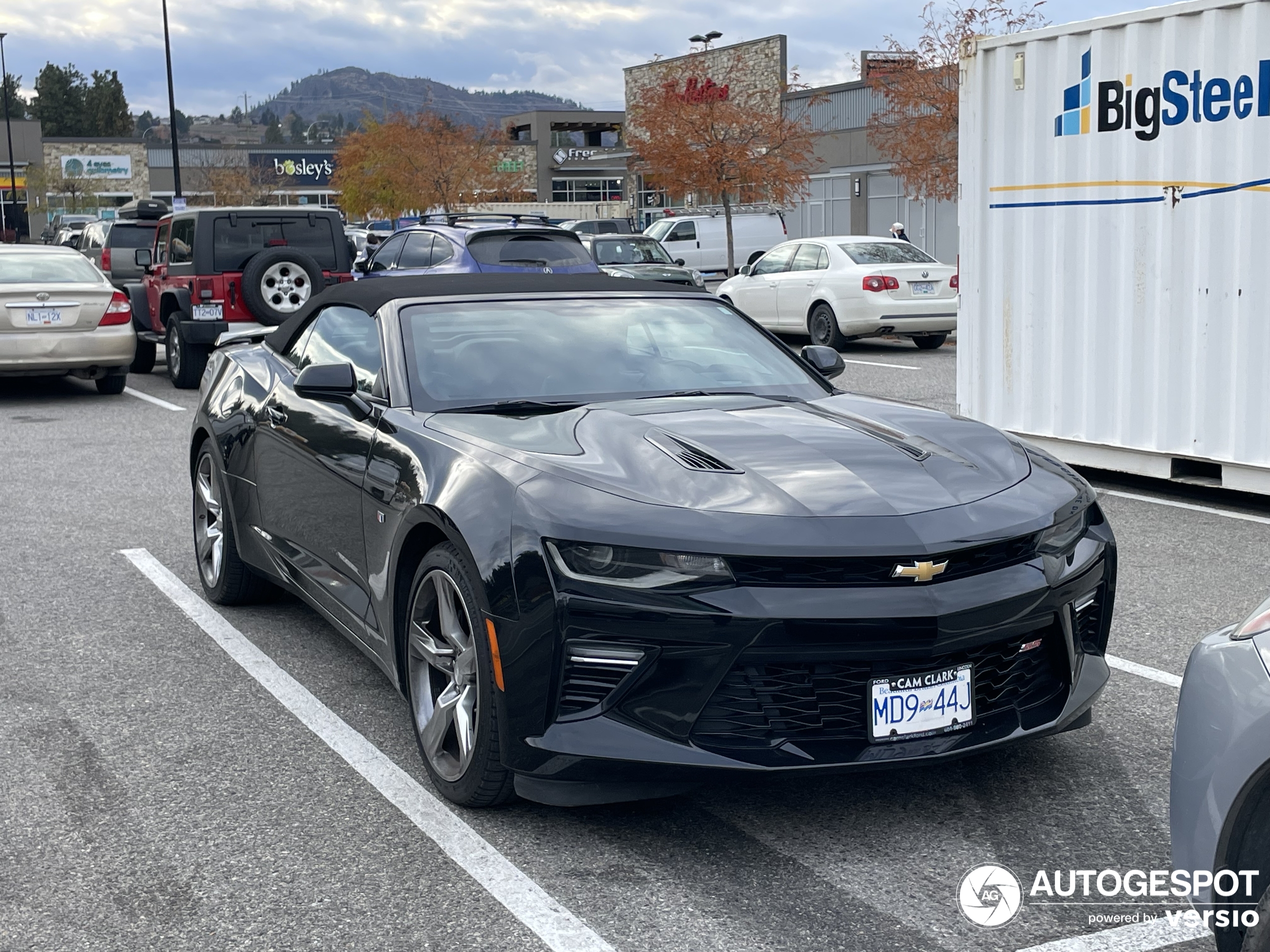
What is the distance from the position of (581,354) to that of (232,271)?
11108 millimetres

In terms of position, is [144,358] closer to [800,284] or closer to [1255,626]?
[800,284]

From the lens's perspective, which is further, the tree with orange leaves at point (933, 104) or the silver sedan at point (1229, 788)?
the tree with orange leaves at point (933, 104)

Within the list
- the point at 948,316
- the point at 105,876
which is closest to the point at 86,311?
the point at 948,316

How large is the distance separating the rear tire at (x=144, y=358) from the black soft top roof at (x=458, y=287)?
12.4 metres

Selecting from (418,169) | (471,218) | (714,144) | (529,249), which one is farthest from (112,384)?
(418,169)

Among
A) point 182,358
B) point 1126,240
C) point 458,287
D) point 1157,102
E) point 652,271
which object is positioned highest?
point 1157,102

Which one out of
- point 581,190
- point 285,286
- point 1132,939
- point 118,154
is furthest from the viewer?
point 118,154

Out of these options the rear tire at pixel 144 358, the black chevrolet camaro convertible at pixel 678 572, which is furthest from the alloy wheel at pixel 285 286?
the black chevrolet camaro convertible at pixel 678 572

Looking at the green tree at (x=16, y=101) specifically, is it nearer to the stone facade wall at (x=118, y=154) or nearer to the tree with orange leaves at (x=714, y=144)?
the stone facade wall at (x=118, y=154)

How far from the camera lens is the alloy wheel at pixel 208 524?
21.3 ft

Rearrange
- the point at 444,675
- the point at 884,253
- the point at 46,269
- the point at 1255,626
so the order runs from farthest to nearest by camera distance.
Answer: the point at 884,253, the point at 46,269, the point at 444,675, the point at 1255,626

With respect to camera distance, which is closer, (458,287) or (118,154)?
(458,287)

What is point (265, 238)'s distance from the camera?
51.5ft

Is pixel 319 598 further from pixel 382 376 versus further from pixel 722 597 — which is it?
pixel 722 597
